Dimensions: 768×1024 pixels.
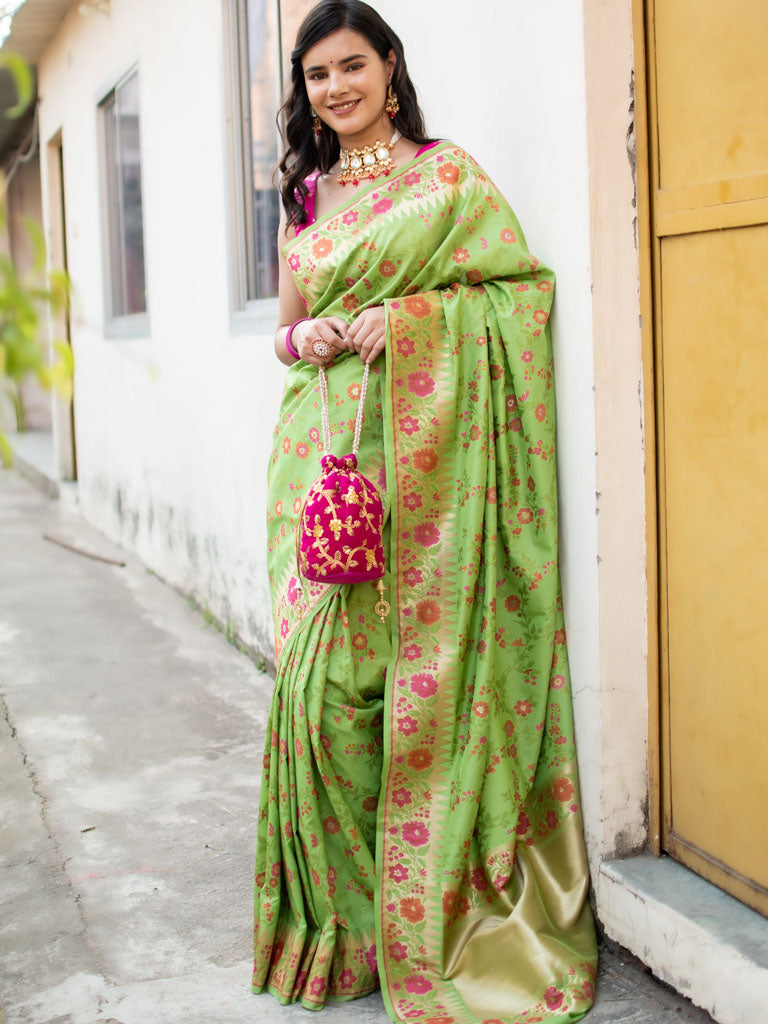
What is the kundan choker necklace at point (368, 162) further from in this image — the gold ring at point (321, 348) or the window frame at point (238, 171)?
the window frame at point (238, 171)

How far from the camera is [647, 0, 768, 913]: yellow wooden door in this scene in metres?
1.97

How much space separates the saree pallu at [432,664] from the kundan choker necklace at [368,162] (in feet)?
0.15

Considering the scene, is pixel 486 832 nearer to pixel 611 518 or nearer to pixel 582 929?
pixel 582 929

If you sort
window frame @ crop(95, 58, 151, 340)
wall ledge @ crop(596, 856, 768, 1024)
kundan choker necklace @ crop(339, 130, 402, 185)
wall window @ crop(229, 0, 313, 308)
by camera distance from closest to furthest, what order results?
wall ledge @ crop(596, 856, 768, 1024), kundan choker necklace @ crop(339, 130, 402, 185), wall window @ crop(229, 0, 313, 308), window frame @ crop(95, 58, 151, 340)

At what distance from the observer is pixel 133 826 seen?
3.16 meters

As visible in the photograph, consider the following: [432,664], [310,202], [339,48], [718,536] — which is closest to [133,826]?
[432,664]

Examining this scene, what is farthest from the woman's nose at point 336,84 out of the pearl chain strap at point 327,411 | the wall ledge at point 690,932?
the wall ledge at point 690,932

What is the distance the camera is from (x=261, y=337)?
4309 mm

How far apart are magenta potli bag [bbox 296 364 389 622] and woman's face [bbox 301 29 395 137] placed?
0.71 m

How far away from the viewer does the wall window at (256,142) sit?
4.36 metres

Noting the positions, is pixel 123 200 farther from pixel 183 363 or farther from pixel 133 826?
pixel 133 826

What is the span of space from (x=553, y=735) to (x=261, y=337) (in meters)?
2.36

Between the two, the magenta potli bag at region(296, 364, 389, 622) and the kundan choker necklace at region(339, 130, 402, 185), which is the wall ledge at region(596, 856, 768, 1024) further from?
the kundan choker necklace at region(339, 130, 402, 185)

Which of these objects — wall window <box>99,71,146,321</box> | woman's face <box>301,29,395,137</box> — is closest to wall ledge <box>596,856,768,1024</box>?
woman's face <box>301,29,395,137</box>
